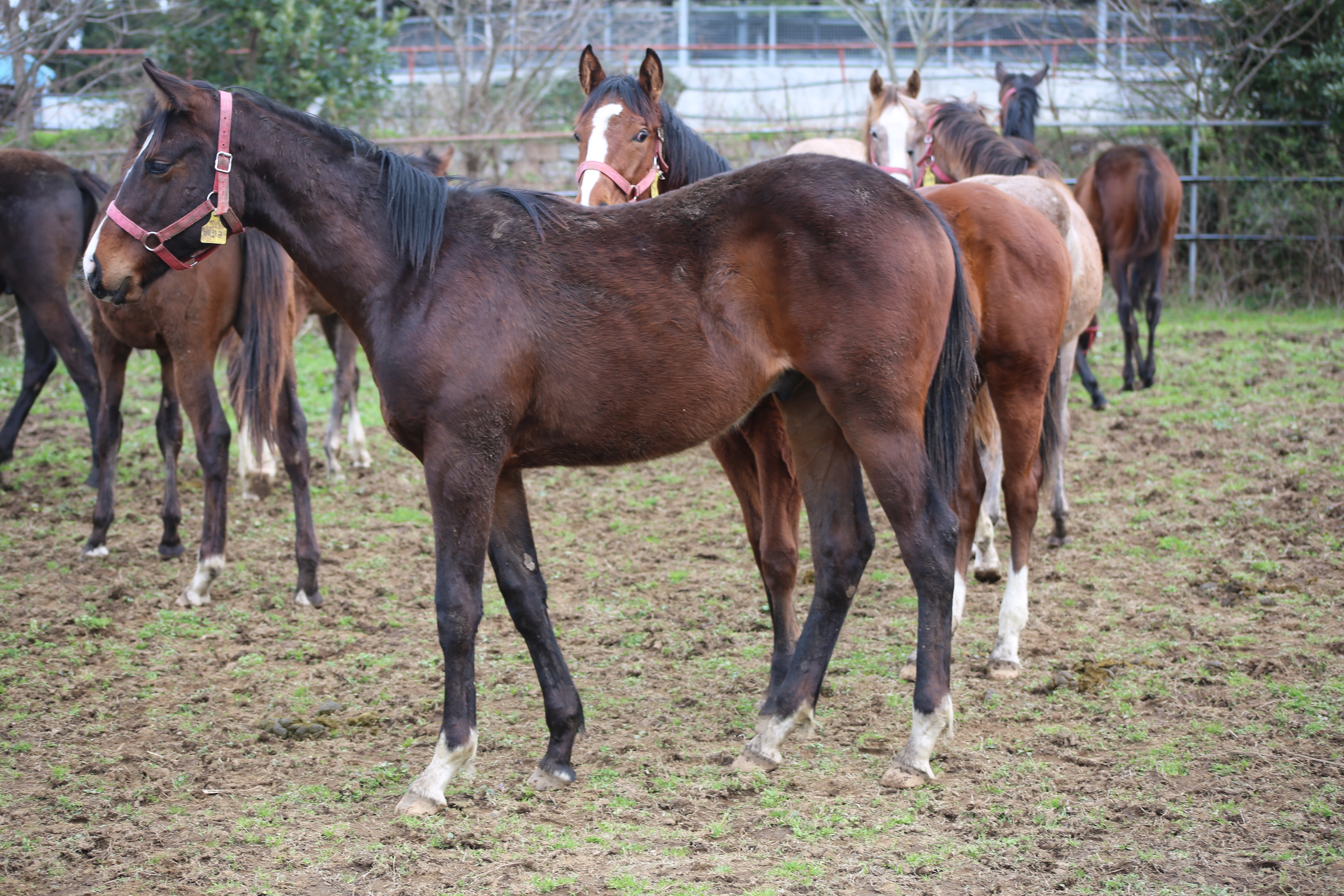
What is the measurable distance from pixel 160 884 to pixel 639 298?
2111 mm

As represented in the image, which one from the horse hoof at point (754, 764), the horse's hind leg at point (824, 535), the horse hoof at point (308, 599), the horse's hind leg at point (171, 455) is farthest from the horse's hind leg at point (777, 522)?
the horse's hind leg at point (171, 455)

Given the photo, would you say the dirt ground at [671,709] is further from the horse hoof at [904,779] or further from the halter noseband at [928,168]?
the halter noseband at [928,168]

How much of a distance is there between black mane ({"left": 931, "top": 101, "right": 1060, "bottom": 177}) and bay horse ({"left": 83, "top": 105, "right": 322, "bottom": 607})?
3946 mm

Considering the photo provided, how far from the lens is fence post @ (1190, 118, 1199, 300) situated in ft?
42.6

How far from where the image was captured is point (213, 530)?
208 inches

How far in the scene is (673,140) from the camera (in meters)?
4.62

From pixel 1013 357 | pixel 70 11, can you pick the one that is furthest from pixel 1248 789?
pixel 70 11

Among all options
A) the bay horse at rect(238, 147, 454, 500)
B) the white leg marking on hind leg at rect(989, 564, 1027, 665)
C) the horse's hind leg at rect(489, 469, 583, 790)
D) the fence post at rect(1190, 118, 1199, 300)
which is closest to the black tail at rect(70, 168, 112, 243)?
the bay horse at rect(238, 147, 454, 500)

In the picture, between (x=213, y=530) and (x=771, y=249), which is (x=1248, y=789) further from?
(x=213, y=530)

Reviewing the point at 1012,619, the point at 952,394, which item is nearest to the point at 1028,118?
the point at 1012,619

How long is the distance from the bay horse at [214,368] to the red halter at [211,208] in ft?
5.69

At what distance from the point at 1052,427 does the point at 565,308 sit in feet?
9.79

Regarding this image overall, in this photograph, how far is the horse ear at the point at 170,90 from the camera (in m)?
3.16

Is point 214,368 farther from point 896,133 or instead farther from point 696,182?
point 896,133
